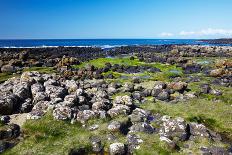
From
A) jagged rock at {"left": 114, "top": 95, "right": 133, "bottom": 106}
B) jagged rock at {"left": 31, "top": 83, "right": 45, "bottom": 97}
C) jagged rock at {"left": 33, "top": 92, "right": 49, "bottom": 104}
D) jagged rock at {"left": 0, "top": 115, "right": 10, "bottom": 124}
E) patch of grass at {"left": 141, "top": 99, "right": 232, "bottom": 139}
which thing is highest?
jagged rock at {"left": 31, "top": 83, "right": 45, "bottom": 97}

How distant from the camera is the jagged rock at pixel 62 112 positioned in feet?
108

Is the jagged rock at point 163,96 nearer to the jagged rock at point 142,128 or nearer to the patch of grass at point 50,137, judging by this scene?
the jagged rock at point 142,128

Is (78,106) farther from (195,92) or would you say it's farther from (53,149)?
(195,92)

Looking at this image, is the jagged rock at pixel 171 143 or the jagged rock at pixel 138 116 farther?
the jagged rock at pixel 138 116

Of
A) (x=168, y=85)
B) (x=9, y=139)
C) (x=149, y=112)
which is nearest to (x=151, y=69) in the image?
(x=168, y=85)

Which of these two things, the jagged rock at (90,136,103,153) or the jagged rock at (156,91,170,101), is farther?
the jagged rock at (156,91,170,101)

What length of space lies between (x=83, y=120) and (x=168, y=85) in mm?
23444

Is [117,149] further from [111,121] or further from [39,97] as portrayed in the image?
[39,97]

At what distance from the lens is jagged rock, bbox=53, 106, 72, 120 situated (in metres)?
33.0

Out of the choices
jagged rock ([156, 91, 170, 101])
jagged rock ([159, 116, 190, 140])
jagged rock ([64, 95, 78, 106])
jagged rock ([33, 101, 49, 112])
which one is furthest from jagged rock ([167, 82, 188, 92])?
jagged rock ([33, 101, 49, 112])

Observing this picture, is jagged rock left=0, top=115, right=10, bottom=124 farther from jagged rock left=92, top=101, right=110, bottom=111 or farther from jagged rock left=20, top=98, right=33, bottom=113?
jagged rock left=92, top=101, right=110, bottom=111

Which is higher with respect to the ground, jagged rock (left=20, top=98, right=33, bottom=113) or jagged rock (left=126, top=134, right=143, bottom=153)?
jagged rock (left=20, top=98, right=33, bottom=113)

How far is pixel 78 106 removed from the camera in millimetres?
37469

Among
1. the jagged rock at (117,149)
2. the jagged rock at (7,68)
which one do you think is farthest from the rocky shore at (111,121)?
the jagged rock at (7,68)
